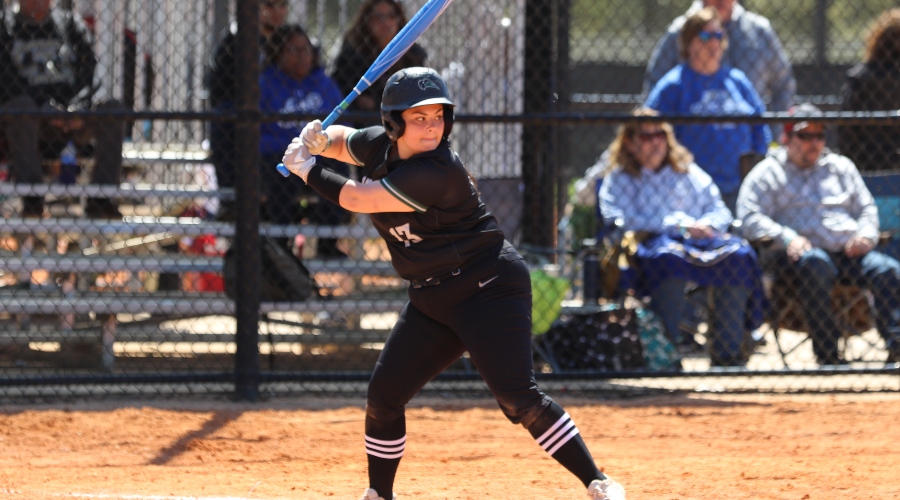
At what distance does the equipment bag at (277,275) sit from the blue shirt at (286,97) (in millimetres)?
696

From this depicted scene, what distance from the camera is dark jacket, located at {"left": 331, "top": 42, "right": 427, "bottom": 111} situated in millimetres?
6295

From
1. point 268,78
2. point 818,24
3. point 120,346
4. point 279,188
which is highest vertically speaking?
point 818,24

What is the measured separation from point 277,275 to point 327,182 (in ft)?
8.18

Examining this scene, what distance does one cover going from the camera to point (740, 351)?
6.13 metres

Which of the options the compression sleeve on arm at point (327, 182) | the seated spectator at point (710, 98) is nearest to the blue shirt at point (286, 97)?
the seated spectator at point (710, 98)

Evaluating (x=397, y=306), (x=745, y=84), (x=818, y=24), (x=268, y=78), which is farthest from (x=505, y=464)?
(x=818, y=24)

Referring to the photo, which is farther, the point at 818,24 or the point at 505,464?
the point at 818,24

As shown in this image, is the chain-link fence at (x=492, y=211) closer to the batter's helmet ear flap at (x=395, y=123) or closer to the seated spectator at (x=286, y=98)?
the seated spectator at (x=286, y=98)

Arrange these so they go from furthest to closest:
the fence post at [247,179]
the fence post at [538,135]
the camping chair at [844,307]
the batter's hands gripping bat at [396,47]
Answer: the fence post at [538,135] < the camping chair at [844,307] < the fence post at [247,179] < the batter's hands gripping bat at [396,47]

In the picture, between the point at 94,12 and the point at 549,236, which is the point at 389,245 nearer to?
the point at 549,236

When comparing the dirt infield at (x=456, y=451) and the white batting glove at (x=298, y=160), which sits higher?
the white batting glove at (x=298, y=160)

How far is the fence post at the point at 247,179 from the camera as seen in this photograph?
18.2 feet

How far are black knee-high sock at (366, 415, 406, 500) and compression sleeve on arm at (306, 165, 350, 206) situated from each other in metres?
0.78

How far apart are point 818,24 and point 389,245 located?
9.16 metres
